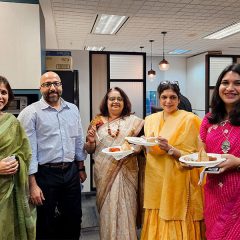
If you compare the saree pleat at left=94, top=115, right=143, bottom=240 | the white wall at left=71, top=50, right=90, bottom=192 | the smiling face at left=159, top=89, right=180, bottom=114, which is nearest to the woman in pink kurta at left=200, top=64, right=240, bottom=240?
the smiling face at left=159, top=89, right=180, bottom=114

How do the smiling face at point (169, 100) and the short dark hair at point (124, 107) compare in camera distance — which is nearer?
the smiling face at point (169, 100)

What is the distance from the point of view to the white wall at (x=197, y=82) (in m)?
9.31

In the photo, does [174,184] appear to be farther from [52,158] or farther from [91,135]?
[52,158]

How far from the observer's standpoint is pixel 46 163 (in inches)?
77.9

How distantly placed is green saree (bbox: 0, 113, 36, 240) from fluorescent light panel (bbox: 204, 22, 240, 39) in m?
5.12

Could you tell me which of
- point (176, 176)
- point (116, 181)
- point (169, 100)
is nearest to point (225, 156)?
point (176, 176)

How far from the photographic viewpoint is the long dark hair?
141cm

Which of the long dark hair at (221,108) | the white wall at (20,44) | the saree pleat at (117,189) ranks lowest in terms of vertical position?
the saree pleat at (117,189)

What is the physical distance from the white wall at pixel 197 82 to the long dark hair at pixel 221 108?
7.99 m

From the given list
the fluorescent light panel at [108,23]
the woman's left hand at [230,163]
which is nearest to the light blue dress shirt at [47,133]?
the woman's left hand at [230,163]

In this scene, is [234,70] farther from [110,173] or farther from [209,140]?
[110,173]

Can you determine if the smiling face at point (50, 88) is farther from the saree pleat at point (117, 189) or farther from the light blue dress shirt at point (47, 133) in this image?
the saree pleat at point (117, 189)

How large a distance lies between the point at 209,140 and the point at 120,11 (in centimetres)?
341

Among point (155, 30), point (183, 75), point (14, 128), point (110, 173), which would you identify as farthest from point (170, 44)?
point (14, 128)
